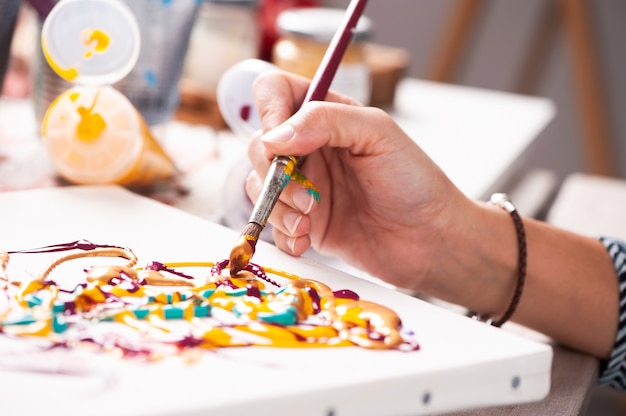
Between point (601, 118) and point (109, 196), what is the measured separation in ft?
5.83

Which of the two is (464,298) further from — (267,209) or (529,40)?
(529,40)

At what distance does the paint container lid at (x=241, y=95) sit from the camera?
2.49 feet

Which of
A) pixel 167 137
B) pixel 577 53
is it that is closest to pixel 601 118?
pixel 577 53

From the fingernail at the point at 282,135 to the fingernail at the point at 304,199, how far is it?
0.05 metres

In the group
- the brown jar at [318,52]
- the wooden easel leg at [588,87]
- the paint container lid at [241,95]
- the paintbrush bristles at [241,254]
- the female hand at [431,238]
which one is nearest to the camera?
the paintbrush bristles at [241,254]

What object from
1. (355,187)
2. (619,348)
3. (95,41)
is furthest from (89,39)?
(619,348)

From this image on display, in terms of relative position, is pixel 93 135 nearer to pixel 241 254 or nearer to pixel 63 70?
pixel 63 70

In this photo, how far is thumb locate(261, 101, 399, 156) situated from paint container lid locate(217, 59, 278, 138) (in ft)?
0.55

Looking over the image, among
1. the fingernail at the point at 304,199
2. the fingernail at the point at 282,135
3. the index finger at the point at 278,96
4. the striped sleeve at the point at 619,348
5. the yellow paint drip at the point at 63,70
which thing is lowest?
the striped sleeve at the point at 619,348

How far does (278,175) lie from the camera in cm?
59

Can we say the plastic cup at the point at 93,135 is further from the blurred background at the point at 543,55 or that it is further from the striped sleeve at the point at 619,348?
the blurred background at the point at 543,55

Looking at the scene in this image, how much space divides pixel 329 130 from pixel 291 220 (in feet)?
0.25

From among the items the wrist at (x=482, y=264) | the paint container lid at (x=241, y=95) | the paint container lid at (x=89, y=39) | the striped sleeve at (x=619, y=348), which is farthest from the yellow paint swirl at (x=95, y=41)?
the striped sleeve at (x=619, y=348)

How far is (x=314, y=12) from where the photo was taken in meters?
1.06
